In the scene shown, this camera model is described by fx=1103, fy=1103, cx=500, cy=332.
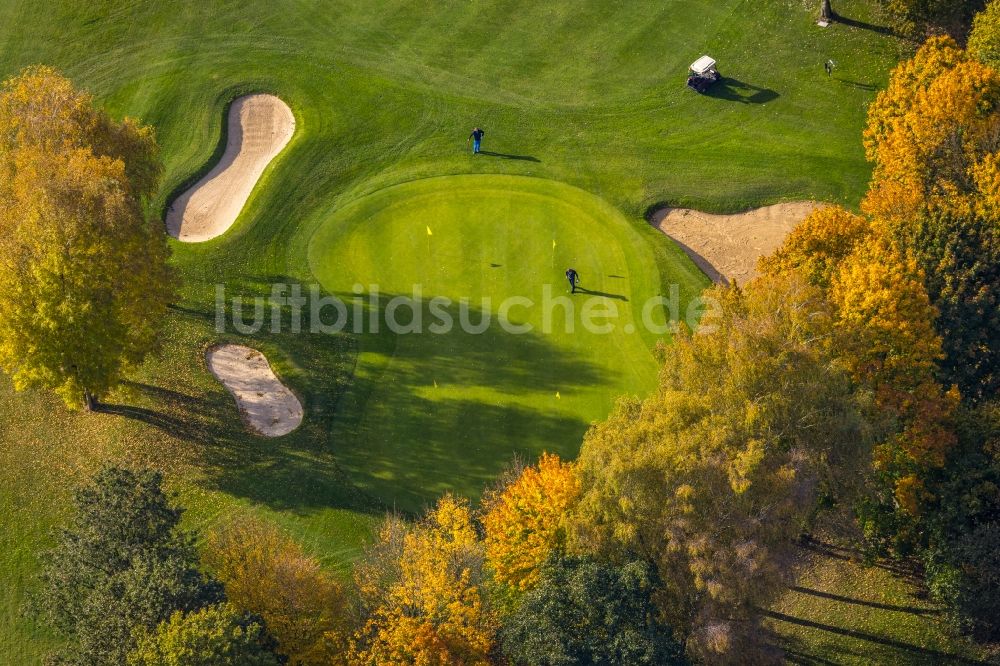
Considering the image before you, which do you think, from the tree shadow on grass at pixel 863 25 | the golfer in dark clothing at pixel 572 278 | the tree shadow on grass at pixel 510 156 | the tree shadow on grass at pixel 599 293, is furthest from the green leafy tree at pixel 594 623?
the tree shadow on grass at pixel 863 25

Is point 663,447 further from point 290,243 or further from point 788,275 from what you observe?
point 290,243

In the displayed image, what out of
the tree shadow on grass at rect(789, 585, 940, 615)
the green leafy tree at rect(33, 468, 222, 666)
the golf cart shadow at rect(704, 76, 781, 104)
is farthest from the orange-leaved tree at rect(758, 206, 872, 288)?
the green leafy tree at rect(33, 468, 222, 666)

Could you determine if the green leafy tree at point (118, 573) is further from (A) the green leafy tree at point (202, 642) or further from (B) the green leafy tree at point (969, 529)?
(B) the green leafy tree at point (969, 529)

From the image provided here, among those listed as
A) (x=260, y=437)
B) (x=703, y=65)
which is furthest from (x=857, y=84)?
(x=260, y=437)

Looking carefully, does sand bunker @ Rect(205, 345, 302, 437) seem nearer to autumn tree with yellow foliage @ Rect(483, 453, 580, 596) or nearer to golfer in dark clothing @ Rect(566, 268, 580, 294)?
autumn tree with yellow foliage @ Rect(483, 453, 580, 596)

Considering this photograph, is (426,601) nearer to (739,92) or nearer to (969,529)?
(969,529)
